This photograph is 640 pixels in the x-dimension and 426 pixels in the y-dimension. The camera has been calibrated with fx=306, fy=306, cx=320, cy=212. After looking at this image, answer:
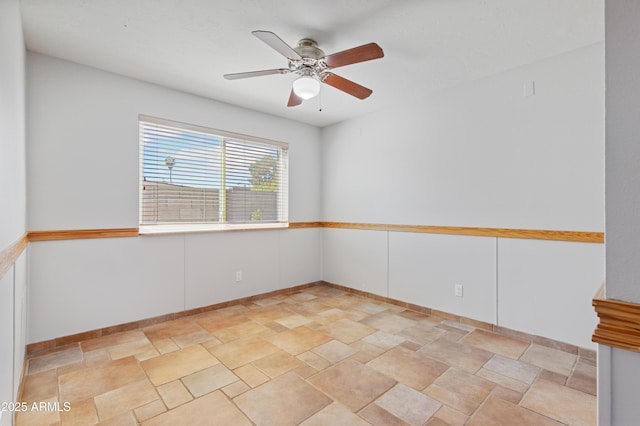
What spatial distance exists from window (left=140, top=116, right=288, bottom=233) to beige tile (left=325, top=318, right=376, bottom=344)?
5.70 ft

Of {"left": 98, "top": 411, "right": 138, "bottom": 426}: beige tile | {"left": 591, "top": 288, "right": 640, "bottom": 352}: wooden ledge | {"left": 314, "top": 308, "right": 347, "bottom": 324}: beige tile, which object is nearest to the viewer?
{"left": 591, "top": 288, "right": 640, "bottom": 352}: wooden ledge

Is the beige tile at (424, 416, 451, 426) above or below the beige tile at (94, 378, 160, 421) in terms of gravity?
below

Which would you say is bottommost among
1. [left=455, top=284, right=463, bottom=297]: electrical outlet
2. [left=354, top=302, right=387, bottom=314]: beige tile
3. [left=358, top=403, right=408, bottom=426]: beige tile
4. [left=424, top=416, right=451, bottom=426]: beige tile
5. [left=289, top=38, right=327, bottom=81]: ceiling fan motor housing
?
[left=358, top=403, right=408, bottom=426]: beige tile

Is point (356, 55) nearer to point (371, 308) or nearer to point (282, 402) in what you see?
point (282, 402)

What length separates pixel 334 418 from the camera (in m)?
1.79

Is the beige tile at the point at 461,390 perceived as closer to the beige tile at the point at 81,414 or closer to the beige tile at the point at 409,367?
the beige tile at the point at 409,367

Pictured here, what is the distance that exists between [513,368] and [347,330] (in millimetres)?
1413

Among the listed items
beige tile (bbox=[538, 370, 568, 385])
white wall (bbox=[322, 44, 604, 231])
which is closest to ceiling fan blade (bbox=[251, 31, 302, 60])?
white wall (bbox=[322, 44, 604, 231])

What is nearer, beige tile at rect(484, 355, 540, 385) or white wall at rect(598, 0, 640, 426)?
white wall at rect(598, 0, 640, 426)

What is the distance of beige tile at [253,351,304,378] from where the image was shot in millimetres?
2303

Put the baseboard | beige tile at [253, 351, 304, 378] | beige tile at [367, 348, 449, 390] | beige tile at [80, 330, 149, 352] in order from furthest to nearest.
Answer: beige tile at [80, 330, 149, 352]
the baseboard
beige tile at [253, 351, 304, 378]
beige tile at [367, 348, 449, 390]

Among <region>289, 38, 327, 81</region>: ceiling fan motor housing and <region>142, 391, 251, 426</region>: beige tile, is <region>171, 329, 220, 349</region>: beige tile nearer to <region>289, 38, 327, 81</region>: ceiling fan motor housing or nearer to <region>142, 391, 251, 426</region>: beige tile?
<region>142, 391, 251, 426</region>: beige tile

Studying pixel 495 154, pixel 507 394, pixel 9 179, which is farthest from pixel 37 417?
pixel 495 154

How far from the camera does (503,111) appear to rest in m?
2.95
